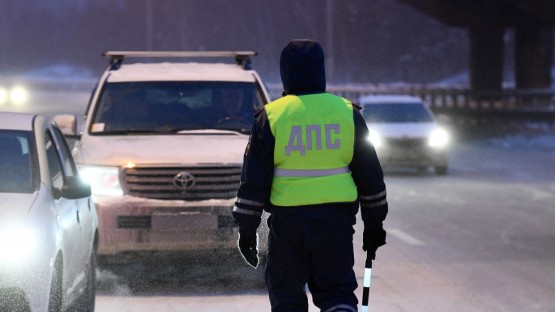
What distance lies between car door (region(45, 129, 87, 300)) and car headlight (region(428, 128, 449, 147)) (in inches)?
643

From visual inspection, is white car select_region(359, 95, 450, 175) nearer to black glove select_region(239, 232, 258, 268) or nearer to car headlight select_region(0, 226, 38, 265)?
car headlight select_region(0, 226, 38, 265)

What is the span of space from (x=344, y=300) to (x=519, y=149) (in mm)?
27380

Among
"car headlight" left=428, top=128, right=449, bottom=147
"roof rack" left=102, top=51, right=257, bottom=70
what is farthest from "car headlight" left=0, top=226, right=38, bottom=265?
"car headlight" left=428, top=128, right=449, bottom=147

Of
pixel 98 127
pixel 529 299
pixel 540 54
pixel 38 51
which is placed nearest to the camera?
pixel 529 299

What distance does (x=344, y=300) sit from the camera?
6004 mm

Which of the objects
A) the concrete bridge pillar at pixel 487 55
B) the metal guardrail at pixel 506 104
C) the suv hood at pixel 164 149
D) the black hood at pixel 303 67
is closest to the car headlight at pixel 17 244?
the black hood at pixel 303 67

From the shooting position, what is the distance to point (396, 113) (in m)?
26.5

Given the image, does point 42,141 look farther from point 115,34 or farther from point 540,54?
point 115,34

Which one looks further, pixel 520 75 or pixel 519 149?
pixel 520 75

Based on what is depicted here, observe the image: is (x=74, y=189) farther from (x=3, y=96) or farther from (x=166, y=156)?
(x=3, y=96)

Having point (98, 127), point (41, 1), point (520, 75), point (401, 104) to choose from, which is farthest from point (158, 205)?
point (41, 1)

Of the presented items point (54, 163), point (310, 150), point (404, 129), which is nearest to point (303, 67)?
point (310, 150)

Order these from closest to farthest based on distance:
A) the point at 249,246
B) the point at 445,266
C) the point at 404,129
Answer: the point at 249,246, the point at 445,266, the point at 404,129

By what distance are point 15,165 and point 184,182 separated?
267 cm
